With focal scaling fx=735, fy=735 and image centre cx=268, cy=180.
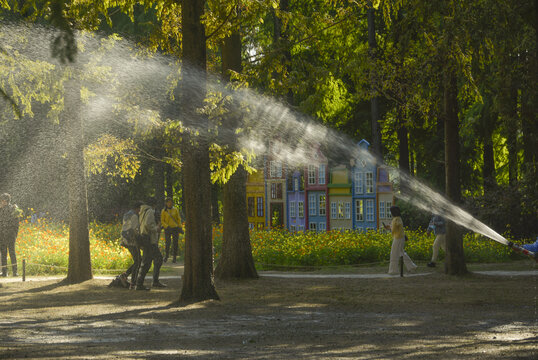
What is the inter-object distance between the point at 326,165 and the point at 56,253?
17.0m

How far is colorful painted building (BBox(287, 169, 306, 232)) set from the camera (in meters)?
36.3

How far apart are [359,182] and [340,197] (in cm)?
182

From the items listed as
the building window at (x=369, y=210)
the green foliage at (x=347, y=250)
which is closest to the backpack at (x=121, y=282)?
the green foliage at (x=347, y=250)

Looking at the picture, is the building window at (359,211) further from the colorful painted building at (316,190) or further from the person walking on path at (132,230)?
the person walking on path at (132,230)

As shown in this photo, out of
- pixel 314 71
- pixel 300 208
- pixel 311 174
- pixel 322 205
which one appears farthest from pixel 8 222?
pixel 300 208

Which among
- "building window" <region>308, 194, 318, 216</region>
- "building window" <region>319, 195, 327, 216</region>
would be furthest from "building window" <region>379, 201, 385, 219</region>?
"building window" <region>308, 194, 318, 216</region>

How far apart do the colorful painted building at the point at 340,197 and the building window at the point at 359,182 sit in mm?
716

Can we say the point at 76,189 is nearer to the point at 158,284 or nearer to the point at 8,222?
the point at 158,284

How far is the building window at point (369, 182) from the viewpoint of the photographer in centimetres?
3105

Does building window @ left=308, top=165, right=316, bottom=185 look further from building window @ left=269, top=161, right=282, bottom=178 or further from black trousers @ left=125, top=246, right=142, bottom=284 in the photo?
black trousers @ left=125, top=246, right=142, bottom=284

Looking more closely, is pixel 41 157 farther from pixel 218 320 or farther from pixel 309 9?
pixel 218 320

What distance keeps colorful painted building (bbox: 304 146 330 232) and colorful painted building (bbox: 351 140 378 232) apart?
2.47 m

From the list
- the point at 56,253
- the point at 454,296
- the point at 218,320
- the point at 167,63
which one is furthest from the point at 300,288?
the point at 56,253

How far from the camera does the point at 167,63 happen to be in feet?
58.9
